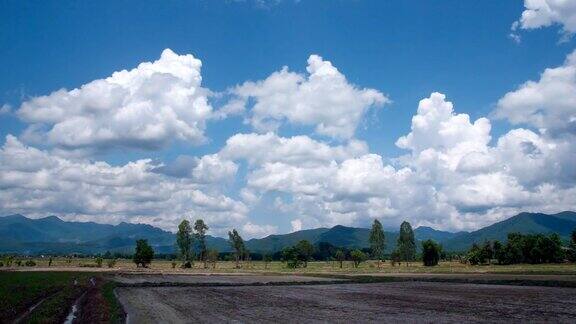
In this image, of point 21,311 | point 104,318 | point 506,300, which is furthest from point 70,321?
point 506,300

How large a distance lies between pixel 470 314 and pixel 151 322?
21453 mm

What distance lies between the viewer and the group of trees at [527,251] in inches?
5531

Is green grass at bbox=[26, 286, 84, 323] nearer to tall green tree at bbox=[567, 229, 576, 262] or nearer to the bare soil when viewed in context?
the bare soil

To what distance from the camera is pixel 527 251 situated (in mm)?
145625

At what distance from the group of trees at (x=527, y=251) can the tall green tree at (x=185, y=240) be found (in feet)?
323

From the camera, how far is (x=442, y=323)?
1133 inches

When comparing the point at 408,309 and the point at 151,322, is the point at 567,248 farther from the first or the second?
the point at 151,322

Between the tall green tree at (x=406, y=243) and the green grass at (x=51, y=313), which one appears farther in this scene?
the tall green tree at (x=406, y=243)

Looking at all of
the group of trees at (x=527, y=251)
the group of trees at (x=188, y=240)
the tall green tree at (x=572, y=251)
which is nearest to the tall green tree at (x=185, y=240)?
the group of trees at (x=188, y=240)

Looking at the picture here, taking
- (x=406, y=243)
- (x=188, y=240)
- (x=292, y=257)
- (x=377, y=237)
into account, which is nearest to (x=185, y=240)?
(x=188, y=240)

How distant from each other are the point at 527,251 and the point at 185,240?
113 meters

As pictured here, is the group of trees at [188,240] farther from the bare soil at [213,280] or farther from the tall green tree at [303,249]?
the bare soil at [213,280]

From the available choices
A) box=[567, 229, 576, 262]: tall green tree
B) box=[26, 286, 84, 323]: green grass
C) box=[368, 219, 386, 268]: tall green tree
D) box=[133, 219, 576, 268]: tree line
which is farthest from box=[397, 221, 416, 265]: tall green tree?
box=[26, 286, 84, 323]: green grass

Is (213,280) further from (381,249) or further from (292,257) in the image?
(381,249)
